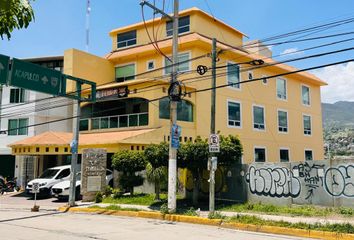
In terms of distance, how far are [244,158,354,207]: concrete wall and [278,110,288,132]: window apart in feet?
61.7

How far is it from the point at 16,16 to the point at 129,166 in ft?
57.8

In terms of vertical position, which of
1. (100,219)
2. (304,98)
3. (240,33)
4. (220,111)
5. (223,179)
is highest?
(240,33)

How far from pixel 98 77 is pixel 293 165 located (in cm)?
2030

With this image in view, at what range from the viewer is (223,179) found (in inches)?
726

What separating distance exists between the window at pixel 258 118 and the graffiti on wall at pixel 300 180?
15.7 metres

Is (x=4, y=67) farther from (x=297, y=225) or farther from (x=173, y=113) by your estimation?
(x=297, y=225)

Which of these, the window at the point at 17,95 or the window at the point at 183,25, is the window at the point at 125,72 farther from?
the window at the point at 17,95

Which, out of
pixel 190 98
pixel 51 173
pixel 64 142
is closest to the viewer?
pixel 51 173

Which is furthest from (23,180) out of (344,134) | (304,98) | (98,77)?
(344,134)

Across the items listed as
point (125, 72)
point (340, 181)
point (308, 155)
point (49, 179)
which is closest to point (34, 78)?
point (49, 179)

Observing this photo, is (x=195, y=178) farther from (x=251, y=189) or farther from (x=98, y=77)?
(x=98, y=77)

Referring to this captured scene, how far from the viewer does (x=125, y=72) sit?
3291 cm

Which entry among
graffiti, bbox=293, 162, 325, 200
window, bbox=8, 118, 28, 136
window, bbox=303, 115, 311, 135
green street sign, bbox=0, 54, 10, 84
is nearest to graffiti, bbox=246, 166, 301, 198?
graffiti, bbox=293, 162, 325, 200

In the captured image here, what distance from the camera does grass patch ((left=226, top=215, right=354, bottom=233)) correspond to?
36.1 ft
